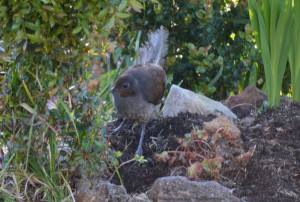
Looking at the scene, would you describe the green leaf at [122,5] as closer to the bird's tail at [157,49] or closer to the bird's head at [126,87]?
the bird's head at [126,87]

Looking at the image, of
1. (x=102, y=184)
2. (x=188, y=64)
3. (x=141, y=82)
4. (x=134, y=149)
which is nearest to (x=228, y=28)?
(x=188, y=64)

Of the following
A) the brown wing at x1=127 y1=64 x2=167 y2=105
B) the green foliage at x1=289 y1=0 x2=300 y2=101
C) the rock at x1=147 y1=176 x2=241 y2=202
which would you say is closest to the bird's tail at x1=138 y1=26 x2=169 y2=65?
the brown wing at x1=127 y1=64 x2=167 y2=105

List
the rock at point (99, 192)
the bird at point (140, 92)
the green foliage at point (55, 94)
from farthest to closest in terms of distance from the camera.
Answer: the bird at point (140, 92)
the rock at point (99, 192)
the green foliage at point (55, 94)

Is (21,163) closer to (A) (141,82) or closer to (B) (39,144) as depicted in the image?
(B) (39,144)

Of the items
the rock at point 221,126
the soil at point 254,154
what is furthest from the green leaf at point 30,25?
the rock at point 221,126

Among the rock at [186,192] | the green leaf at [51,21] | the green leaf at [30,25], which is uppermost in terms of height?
the green leaf at [51,21]

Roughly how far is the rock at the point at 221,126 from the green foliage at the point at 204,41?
1.28 m

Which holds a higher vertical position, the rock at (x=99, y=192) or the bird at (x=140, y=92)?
the bird at (x=140, y=92)

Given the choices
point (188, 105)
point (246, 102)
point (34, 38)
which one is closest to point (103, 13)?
→ point (34, 38)

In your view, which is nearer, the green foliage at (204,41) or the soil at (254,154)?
the soil at (254,154)

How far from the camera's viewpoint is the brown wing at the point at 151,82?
621 centimetres

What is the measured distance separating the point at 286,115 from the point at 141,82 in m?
1.18

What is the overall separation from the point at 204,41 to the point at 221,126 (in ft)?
5.50

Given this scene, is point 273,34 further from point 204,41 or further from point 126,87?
point 126,87
